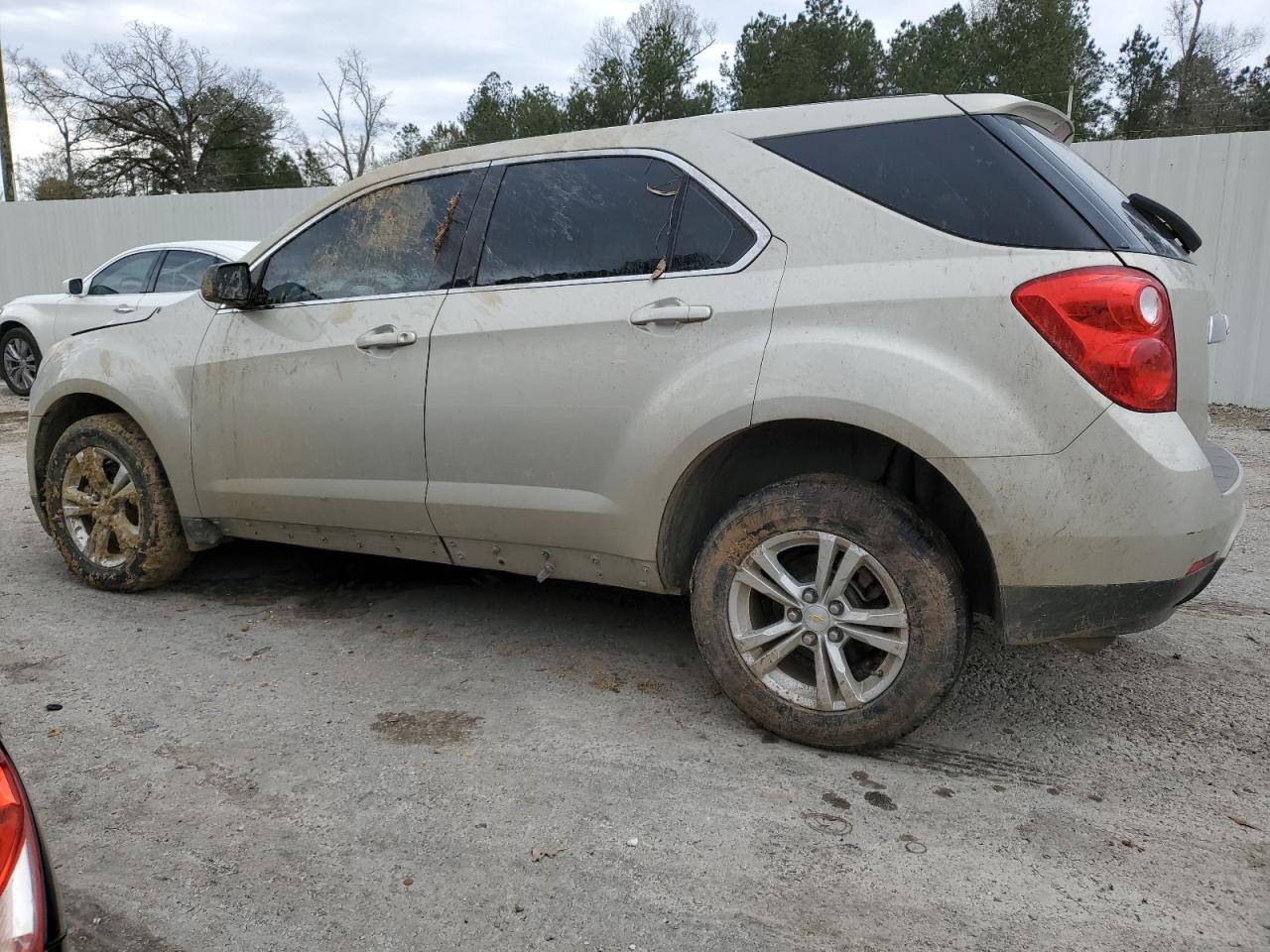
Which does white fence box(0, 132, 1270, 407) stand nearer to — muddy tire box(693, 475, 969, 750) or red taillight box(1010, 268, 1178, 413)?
red taillight box(1010, 268, 1178, 413)

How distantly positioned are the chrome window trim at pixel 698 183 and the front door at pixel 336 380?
9.3 inches

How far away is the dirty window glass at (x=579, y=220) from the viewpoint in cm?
310

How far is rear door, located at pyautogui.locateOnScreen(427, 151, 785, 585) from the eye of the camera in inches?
114

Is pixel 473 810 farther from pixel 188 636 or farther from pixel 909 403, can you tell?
pixel 188 636

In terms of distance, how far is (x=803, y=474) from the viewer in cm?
297

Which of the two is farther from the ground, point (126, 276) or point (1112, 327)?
point (126, 276)

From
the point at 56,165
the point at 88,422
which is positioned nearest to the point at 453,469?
the point at 88,422

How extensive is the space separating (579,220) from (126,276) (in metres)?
8.63

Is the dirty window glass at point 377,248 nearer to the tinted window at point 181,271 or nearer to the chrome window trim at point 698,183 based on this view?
the chrome window trim at point 698,183

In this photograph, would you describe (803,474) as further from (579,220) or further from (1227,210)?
(1227,210)

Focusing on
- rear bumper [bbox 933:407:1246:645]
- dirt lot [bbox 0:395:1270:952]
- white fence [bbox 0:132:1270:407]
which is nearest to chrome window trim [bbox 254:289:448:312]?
dirt lot [bbox 0:395:1270:952]

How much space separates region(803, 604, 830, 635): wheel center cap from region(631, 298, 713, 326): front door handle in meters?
0.91

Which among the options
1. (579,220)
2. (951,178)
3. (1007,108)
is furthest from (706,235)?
(1007,108)

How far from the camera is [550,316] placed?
3.16 metres
